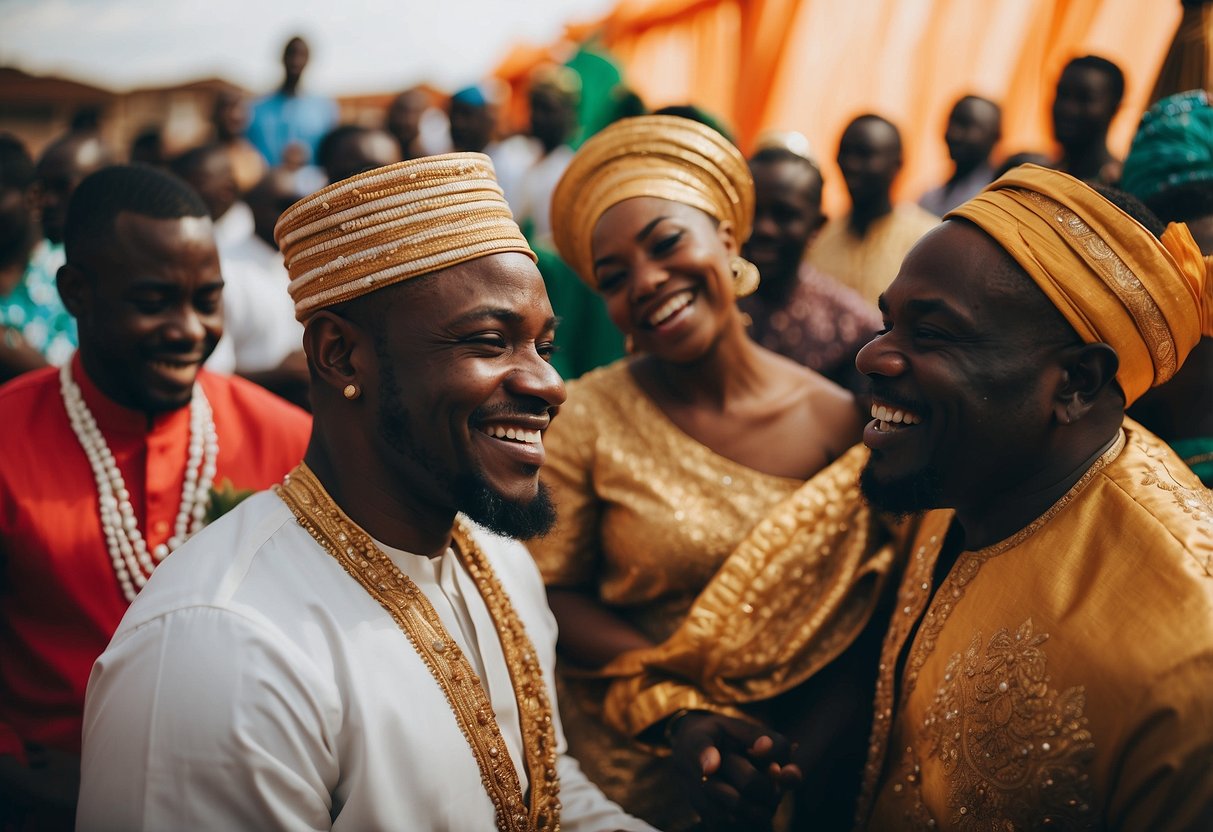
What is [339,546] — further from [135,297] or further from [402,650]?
[135,297]

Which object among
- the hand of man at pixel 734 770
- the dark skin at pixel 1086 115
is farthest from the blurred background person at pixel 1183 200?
the dark skin at pixel 1086 115

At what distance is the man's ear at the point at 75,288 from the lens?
10.1ft

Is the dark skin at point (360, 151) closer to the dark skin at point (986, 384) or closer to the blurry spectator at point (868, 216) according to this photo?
the blurry spectator at point (868, 216)

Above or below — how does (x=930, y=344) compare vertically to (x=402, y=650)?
above

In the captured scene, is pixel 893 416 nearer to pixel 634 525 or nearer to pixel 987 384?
pixel 987 384

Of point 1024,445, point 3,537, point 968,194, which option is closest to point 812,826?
point 1024,445

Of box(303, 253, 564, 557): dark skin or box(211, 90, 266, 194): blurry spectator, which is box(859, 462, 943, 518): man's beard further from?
box(211, 90, 266, 194): blurry spectator

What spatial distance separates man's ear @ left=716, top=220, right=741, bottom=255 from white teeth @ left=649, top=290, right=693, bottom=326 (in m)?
0.33

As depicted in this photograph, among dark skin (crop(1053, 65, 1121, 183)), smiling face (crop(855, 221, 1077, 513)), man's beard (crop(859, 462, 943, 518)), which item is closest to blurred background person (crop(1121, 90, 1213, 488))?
smiling face (crop(855, 221, 1077, 513))

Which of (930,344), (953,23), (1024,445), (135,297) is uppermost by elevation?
(953,23)

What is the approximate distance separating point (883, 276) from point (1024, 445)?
3.70 meters

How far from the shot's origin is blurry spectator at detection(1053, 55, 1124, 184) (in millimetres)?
5883

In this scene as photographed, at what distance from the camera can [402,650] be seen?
7.22 feet

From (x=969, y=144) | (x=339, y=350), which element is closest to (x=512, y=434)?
(x=339, y=350)
